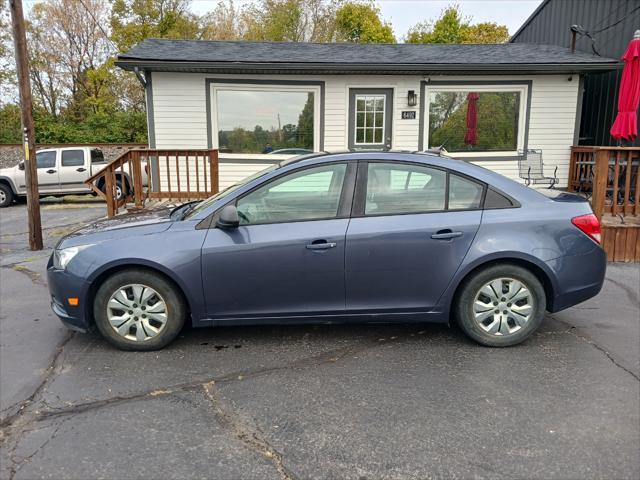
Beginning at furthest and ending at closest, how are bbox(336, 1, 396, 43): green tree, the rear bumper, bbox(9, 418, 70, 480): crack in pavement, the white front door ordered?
bbox(336, 1, 396, 43): green tree < the white front door < the rear bumper < bbox(9, 418, 70, 480): crack in pavement

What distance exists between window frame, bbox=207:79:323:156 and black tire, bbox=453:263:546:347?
723cm

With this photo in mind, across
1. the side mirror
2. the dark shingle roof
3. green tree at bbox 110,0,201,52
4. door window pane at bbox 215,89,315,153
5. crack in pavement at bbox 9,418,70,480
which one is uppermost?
green tree at bbox 110,0,201,52

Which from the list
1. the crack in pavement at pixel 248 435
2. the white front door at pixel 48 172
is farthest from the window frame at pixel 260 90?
the crack in pavement at pixel 248 435

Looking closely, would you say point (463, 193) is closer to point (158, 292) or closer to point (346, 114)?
point (158, 292)

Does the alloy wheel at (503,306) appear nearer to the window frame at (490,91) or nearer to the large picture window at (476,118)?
the window frame at (490,91)

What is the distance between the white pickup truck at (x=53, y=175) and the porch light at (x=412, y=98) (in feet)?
25.4

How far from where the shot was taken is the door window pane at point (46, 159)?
46.0 ft

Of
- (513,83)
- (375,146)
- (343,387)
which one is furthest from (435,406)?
(513,83)

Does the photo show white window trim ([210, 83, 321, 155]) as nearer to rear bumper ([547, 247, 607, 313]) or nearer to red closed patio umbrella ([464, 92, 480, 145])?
red closed patio umbrella ([464, 92, 480, 145])

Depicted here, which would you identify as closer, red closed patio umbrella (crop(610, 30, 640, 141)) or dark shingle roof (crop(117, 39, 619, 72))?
red closed patio umbrella (crop(610, 30, 640, 141))

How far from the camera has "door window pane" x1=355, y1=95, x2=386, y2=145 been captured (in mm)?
10375

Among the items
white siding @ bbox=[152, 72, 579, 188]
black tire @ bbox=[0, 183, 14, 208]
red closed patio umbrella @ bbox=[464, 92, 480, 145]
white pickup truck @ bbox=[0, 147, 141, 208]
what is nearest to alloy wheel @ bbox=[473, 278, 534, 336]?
white siding @ bbox=[152, 72, 579, 188]

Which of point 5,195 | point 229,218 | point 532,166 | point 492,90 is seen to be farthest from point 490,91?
point 5,195

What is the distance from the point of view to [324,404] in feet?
9.88
